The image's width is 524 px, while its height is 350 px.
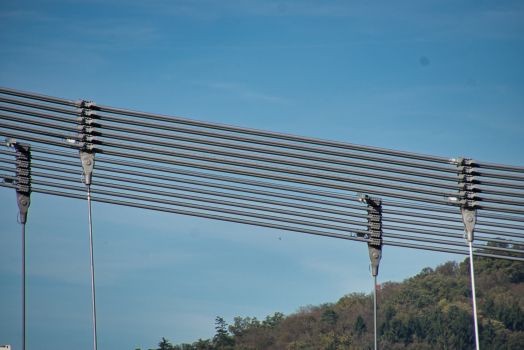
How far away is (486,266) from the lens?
258ft

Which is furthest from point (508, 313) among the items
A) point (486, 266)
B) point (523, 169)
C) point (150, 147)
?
point (150, 147)

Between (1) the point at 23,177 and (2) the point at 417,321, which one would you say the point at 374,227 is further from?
(2) the point at 417,321

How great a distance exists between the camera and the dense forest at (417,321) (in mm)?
71562

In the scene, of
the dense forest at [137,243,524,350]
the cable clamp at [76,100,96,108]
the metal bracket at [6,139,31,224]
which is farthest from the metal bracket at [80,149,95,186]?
the dense forest at [137,243,524,350]

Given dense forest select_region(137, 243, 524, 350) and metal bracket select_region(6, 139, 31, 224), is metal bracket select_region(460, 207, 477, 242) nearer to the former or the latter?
metal bracket select_region(6, 139, 31, 224)

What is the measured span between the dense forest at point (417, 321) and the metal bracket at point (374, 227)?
59989 mm

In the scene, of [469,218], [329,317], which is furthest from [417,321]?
[469,218]

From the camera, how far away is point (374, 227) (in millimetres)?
14977

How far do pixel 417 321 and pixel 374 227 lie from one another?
6720 cm

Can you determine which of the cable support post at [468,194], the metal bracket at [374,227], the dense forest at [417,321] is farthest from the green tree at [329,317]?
the metal bracket at [374,227]

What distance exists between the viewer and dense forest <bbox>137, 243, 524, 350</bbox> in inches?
2817

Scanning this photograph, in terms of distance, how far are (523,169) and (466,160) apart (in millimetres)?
1846

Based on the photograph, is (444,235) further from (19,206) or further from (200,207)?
(19,206)

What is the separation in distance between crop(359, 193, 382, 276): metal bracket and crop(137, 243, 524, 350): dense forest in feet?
197
